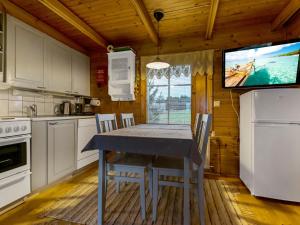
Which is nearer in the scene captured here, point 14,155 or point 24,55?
point 14,155

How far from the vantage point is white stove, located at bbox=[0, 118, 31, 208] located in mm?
1720

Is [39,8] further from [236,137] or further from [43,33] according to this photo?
[236,137]

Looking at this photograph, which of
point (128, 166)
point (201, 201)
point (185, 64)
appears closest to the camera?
point (201, 201)

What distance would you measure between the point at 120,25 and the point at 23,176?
2494mm

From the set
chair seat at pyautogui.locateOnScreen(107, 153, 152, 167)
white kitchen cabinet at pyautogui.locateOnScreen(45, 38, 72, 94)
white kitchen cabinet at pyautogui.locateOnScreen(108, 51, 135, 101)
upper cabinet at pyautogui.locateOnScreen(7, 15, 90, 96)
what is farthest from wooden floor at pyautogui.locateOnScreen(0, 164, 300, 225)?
white kitchen cabinet at pyautogui.locateOnScreen(108, 51, 135, 101)

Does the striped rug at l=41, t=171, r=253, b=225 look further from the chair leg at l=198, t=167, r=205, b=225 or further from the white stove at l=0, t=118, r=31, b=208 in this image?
the white stove at l=0, t=118, r=31, b=208

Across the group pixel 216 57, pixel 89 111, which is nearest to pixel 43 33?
pixel 89 111

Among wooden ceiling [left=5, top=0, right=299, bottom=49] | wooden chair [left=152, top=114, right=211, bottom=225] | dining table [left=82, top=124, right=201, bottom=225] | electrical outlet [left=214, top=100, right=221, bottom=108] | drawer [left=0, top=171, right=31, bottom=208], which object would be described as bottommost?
drawer [left=0, top=171, right=31, bottom=208]

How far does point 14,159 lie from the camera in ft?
6.05

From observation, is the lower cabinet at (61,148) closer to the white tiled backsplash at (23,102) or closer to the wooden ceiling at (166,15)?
the white tiled backsplash at (23,102)

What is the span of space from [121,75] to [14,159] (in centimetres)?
208

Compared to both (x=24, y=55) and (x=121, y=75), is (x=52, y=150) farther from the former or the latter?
(x=121, y=75)

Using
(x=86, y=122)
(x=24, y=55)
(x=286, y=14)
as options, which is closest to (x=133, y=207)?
(x=86, y=122)

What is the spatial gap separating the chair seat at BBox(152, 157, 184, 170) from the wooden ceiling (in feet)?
6.07
